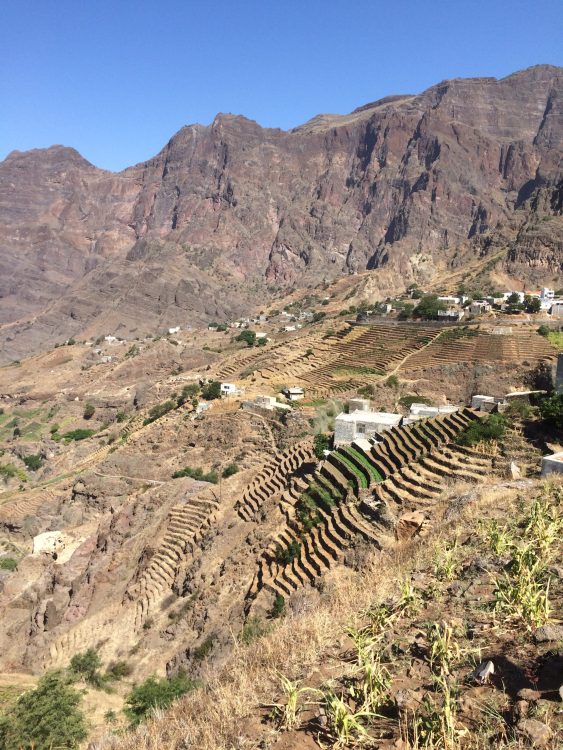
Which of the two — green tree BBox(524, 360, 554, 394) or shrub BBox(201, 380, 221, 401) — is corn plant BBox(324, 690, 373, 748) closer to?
green tree BBox(524, 360, 554, 394)

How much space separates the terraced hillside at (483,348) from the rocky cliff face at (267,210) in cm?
5491

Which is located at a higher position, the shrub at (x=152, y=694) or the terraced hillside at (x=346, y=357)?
the terraced hillside at (x=346, y=357)

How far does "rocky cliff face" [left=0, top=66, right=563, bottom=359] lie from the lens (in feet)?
395

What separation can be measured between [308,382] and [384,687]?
116ft

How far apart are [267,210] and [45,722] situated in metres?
160

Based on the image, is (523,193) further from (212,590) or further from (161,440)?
(212,590)

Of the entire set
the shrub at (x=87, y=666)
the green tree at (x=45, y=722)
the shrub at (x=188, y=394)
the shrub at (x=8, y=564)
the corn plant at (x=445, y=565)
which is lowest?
the shrub at (x=8, y=564)

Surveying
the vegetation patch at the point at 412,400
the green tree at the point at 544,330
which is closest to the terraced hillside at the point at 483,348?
the green tree at the point at 544,330

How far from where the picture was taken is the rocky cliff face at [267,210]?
120 metres

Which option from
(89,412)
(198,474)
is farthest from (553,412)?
(89,412)

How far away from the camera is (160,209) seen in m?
186

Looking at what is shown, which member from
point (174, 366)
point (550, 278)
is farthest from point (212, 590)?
point (550, 278)

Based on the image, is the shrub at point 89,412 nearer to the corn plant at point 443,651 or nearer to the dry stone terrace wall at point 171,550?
the dry stone terrace wall at point 171,550

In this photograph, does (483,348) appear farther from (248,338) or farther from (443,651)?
(443,651)
